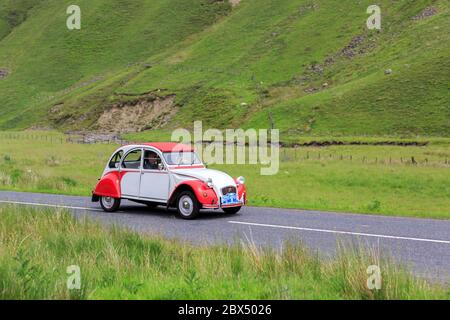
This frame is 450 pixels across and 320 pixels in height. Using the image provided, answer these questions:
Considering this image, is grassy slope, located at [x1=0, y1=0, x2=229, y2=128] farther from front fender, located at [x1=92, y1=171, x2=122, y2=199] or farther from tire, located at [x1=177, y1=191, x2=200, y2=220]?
tire, located at [x1=177, y1=191, x2=200, y2=220]

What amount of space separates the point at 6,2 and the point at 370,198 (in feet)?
584

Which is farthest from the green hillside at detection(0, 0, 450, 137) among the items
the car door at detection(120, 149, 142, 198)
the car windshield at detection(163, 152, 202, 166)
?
the car door at detection(120, 149, 142, 198)

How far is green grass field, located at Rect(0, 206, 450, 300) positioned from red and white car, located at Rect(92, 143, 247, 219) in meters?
4.80

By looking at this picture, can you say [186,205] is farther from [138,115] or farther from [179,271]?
[138,115]

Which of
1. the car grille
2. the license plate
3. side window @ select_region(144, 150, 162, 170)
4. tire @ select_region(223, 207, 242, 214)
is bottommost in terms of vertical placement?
tire @ select_region(223, 207, 242, 214)

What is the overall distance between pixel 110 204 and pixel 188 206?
2.89m

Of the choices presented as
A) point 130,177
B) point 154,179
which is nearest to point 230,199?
point 154,179

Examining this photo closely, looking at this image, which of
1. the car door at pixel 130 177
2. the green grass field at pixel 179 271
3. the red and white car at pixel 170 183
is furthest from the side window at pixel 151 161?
the green grass field at pixel 179 271

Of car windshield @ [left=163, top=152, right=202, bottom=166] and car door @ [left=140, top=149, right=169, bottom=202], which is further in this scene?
car windshield @ [left=163, top=152, right=202, bottom=166]

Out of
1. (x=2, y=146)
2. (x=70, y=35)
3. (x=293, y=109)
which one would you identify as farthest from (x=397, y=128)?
Answer: (x=70, y=35)

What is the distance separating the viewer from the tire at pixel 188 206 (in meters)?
15.4

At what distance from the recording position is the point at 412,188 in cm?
2738

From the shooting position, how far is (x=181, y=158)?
1661 centimetres

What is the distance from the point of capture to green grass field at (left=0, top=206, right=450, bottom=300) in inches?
274
